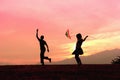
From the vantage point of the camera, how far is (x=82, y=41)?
78.4 feet

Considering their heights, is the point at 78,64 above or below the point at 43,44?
below
